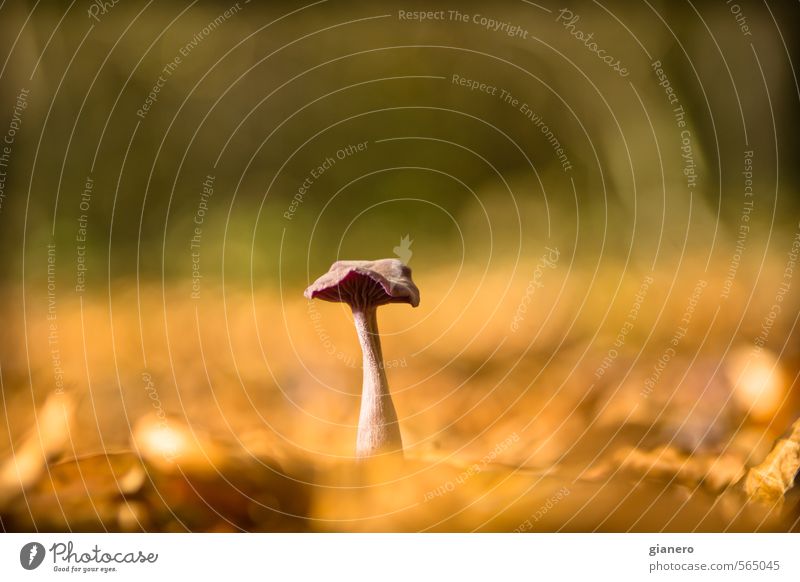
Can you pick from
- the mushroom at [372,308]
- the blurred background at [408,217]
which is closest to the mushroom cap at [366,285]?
the mushroom at [372,308]

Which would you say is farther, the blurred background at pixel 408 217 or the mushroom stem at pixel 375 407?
the blurred background at pixel 408 217

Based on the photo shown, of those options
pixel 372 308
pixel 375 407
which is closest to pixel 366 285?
pixel 372 308

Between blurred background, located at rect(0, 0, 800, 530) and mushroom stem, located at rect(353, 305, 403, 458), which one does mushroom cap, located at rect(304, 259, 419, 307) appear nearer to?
mushroom stem, located at rect(353, 305, 403, 458)

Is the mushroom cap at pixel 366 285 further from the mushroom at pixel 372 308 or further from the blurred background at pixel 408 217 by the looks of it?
the blurred background at pixel 408 217

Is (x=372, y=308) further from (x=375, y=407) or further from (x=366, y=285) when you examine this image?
(x=375, y=407)

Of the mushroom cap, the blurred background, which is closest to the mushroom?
the mushroom cap

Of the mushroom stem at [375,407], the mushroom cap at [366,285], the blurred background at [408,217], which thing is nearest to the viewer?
the mushroom cap at [366,285]
